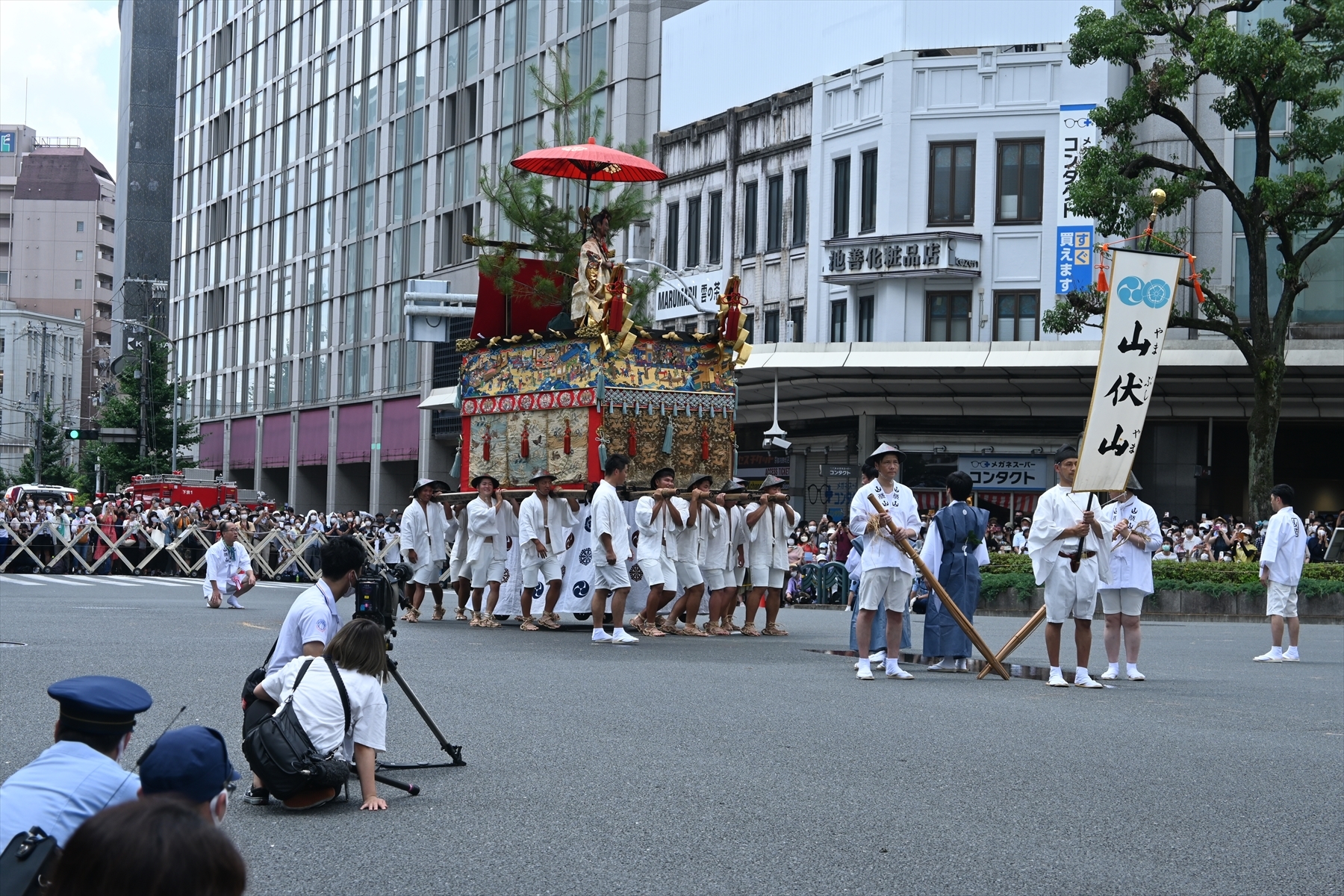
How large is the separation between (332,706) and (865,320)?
3376 centimetres

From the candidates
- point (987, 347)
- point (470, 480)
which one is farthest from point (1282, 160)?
point (470, 480)

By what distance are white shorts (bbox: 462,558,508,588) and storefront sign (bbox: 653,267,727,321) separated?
2424 cm

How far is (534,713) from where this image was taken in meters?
10.9

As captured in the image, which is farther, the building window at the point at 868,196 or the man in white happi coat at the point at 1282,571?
the building window at the point at 868,196

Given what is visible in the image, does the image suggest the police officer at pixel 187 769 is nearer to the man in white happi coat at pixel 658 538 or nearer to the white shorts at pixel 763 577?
the man in white happi coat at pixel 658 538

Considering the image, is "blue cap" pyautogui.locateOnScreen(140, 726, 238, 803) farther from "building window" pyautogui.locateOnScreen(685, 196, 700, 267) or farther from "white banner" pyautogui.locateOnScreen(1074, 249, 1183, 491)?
"building window" pyautogui.locateOnScreen(685, 196, 700, 267)

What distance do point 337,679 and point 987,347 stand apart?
31983 millimetres

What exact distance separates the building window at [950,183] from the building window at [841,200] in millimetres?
2299

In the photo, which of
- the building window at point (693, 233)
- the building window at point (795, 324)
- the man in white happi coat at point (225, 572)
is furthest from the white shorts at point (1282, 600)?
the building window at point (693, 233)

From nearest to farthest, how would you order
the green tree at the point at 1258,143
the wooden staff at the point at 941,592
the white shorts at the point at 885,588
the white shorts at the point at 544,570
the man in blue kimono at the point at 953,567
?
the wooden staff at the point at 941,592 < the white shorts at the point at 885,588 < the man in blue kimono at the point at 953,567 < the white shorts at the point at 544,570 < the green tree at the point at 1258,143

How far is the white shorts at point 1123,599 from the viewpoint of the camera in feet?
46.3

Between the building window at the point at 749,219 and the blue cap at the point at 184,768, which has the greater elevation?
the building window at the point at 749,219

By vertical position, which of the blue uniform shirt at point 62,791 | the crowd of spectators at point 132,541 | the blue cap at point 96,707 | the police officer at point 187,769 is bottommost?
the crowd of spectators at point 132,541

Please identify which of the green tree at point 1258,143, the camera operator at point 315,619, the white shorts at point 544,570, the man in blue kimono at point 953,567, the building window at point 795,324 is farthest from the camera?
the building window at point 795,324
